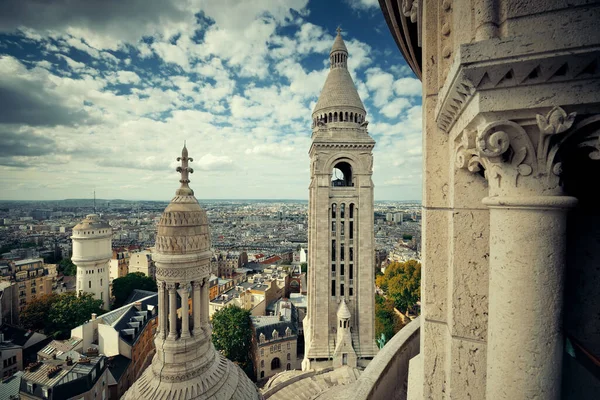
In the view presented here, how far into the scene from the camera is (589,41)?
162 cm

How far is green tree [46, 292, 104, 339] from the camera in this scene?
30328 millimetres

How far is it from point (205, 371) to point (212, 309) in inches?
1334

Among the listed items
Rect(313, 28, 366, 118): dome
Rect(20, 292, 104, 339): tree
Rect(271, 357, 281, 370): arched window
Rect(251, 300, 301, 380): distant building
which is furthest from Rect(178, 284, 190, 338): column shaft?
Rect(20, 292, 104, 339): tree

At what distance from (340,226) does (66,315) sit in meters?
32.3

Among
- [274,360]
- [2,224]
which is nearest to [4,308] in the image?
[274,360]

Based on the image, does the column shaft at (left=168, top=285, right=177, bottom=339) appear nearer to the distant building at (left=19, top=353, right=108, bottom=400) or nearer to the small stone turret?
the small stone turret

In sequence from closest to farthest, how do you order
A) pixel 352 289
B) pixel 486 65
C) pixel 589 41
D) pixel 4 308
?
pixel 589 41 < pixel 486 65 < pixel 352 289 < pixel 4 308

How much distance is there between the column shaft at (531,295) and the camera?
1827 millimetres

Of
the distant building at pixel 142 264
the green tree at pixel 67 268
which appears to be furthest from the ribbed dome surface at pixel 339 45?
the green tree at pixel 67 268

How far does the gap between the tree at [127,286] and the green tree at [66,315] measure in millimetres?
10123

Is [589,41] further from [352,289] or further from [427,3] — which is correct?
[352,289]

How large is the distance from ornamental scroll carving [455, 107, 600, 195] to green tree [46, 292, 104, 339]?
41.2m

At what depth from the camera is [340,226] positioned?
23.6 metres

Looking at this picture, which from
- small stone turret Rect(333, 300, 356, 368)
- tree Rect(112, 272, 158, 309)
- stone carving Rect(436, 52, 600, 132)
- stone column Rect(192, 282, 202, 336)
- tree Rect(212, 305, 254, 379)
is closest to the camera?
stone carving Rect(436, 52, 600, 132)
